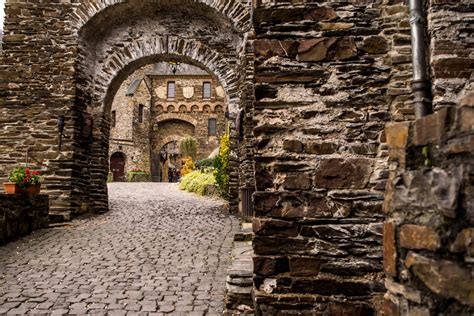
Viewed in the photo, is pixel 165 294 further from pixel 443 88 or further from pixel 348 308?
pixel 443 88

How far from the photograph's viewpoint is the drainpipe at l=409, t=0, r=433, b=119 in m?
3.04

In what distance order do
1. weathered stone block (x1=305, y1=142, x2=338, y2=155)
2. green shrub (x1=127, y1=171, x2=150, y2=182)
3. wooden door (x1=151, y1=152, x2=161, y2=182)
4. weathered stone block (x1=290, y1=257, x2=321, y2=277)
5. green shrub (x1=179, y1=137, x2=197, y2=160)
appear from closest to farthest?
weathered stone block (x1=290, y1=257, x2=321, y2=277)
weathered stone block (x1=305, y1=142, x2=338, y2=155)
green shrub (x1=127, y1=171, x2=150, y2=182)
green shrub (x1=179, y1=137, x2=197, y2=160)
wooden door (x1=151, y1=152, x2=161, y2=182)

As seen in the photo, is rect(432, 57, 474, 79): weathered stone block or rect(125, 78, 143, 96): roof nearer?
rect(432, 57, 474, 79): weathered stone block

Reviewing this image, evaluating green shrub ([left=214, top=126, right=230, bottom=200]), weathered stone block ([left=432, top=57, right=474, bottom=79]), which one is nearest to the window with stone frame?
green shrub ([left=214, top=126, right=230, bottom=200])

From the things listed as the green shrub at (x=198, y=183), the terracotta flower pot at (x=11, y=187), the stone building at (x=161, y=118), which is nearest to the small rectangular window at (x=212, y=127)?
the stone building at (x=161, y=118)

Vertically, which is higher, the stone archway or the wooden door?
the stone archway

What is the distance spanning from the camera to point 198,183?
1555 centimetres

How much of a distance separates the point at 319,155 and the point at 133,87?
29.4 meters

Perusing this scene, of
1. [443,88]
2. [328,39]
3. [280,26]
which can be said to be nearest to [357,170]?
[443,88]

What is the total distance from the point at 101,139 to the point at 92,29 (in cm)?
257

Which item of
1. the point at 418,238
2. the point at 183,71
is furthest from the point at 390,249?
Answer: the point at 183,71

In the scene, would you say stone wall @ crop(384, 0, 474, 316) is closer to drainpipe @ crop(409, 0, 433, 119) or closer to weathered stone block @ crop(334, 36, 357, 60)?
drainpipe @ crop(409, 0, 433, 119)

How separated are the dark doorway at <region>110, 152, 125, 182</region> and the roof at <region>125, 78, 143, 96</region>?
465cm

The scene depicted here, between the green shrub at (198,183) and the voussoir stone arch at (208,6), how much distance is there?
22.0ft
